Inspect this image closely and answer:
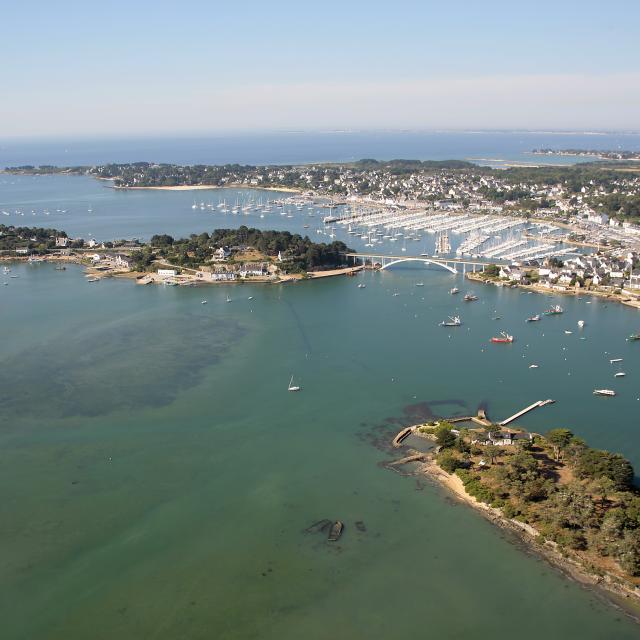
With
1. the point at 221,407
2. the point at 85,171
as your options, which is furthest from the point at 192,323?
the point at 85,171

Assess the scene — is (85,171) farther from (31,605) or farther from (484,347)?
(31,605)

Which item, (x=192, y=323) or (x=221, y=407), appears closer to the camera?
(x=221, y=407)

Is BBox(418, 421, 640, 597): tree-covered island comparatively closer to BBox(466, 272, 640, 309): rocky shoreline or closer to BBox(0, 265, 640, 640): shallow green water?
BBox(0, 265, 640, 640): shallow green water

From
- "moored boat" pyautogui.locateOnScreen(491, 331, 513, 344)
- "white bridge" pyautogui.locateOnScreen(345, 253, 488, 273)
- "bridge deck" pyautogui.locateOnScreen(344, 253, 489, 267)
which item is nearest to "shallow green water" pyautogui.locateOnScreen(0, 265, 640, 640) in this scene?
"moored boat" pyautogui.locateOnScreen(491, 331, 513, 344)

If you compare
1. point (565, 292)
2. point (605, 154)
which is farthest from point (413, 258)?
point (605, 154)

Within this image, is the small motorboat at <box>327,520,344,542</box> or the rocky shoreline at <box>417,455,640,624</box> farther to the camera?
the small motorboat at <box>327,520,344,542</box>

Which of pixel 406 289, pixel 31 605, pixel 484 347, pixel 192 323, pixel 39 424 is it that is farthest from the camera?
pixel 406 289

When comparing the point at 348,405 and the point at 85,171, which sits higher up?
the point at 85,171
